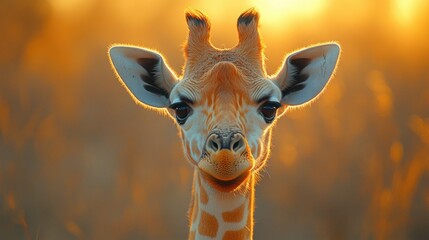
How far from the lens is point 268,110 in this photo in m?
6.62

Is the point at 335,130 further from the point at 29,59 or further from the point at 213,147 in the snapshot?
the point at 213,147

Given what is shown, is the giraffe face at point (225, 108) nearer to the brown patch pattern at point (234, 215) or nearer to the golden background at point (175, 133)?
the brown patch pattern at point (234, 215)

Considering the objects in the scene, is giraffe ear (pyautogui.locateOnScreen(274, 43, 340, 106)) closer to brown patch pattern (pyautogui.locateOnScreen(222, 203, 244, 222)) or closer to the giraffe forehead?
the giraffe forehead

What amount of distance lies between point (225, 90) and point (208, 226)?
0.81 m

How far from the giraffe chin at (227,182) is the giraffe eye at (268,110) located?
0.60m

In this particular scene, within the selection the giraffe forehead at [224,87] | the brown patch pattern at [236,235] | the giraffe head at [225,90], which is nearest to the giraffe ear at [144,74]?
the giraffe head at [225,90]

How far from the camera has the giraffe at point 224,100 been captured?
6063 millimetres

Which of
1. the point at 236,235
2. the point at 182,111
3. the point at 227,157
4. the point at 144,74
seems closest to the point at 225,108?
the point at 182,111

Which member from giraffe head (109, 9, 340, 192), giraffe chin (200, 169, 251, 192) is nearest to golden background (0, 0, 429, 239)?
giraffe head (109, 9, 340, 192)

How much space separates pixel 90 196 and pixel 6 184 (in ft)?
3.67

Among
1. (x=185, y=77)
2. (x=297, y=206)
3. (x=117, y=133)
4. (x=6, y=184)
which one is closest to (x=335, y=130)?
Answer: (x=297, y=206)

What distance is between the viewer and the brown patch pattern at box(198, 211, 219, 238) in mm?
6473

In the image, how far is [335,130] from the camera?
10.4 meters

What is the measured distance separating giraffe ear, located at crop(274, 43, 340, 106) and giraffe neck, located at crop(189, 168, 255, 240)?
76 cm
